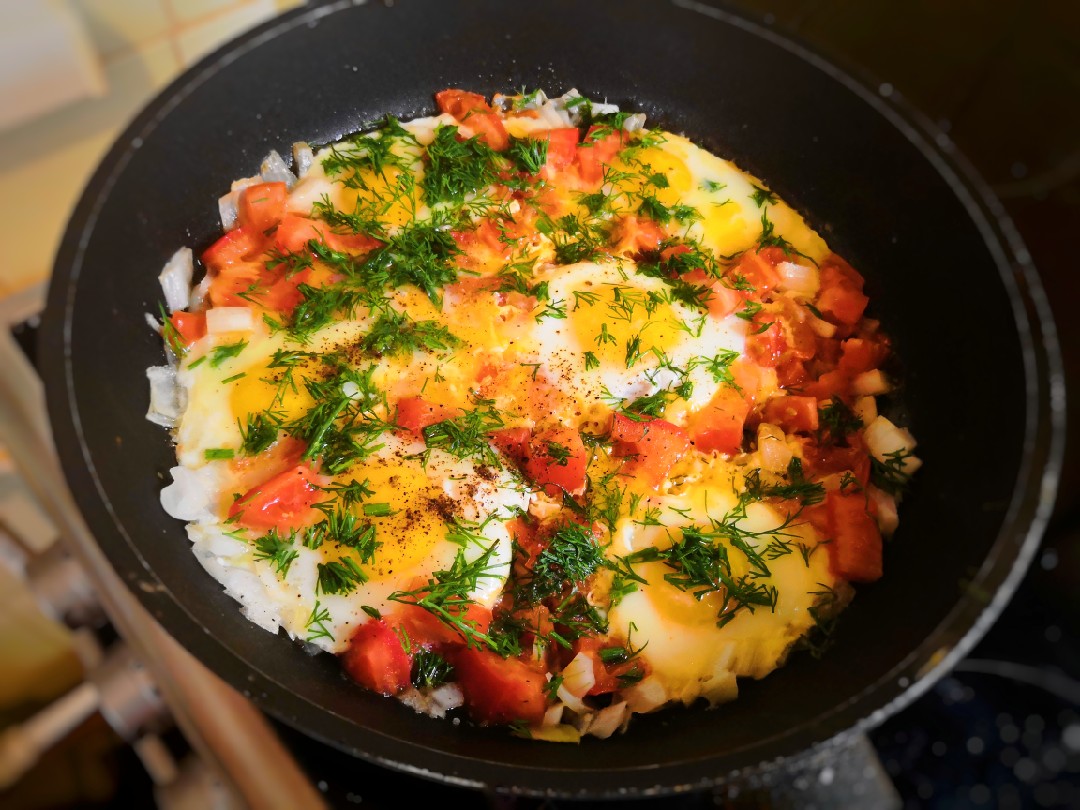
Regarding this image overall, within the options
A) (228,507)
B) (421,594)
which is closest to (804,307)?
(421,594)

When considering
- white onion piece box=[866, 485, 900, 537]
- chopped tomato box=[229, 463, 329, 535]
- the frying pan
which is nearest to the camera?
the frying pan

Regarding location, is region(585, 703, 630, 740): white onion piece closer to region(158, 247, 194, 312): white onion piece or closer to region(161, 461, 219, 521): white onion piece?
region(161, 461, 219, 521): white onion piece

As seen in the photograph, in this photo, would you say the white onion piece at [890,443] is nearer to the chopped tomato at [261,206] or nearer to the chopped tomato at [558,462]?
the chopped tomato at [558,462]

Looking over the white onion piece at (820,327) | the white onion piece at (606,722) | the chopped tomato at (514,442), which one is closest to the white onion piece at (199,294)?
the chopped tomato at (514,442)

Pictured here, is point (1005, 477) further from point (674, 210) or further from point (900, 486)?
point (674, 210)

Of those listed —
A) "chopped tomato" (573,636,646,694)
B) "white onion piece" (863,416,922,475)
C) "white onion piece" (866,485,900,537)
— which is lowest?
"chopped tomato" (573,636,646,694)

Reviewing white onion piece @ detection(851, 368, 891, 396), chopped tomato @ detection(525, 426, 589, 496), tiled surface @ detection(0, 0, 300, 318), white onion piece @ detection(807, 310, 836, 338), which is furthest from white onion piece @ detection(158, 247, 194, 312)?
white onion piece @ detection(851, 368, 891, 396)
